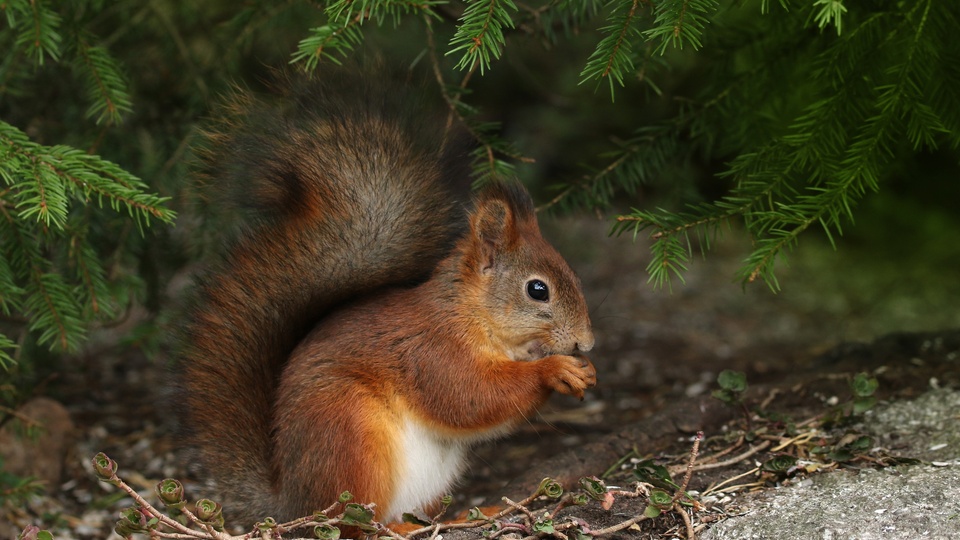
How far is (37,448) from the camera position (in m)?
A: 2.69

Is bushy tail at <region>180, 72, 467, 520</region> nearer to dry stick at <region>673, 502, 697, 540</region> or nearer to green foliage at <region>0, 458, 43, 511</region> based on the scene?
green foliage at <region>0, 458, 43, 511</region>

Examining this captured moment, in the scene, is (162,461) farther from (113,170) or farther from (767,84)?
(767,84)

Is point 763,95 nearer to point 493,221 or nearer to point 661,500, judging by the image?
point 493,221

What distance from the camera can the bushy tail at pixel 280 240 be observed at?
1.99m

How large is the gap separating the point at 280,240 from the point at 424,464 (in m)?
0.54

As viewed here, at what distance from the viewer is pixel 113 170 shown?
6.33 feet

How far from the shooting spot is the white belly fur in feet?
6.42

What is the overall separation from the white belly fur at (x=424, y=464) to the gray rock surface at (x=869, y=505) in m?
0.54

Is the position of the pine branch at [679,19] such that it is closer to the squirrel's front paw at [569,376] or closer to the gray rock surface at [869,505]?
the squirrel's front paw at [569,376]

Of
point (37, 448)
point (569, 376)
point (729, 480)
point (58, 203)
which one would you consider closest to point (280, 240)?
point (58, 203)

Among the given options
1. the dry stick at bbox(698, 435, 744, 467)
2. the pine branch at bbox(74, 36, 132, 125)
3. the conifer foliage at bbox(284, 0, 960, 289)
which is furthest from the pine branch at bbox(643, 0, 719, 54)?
the pine branch at bbox(74, 36, 132, 125)

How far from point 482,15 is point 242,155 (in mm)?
593

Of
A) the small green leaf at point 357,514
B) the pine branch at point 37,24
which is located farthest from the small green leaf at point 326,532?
the pine branch at point 37,24

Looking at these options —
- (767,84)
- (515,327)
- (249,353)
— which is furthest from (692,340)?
(249,353)
